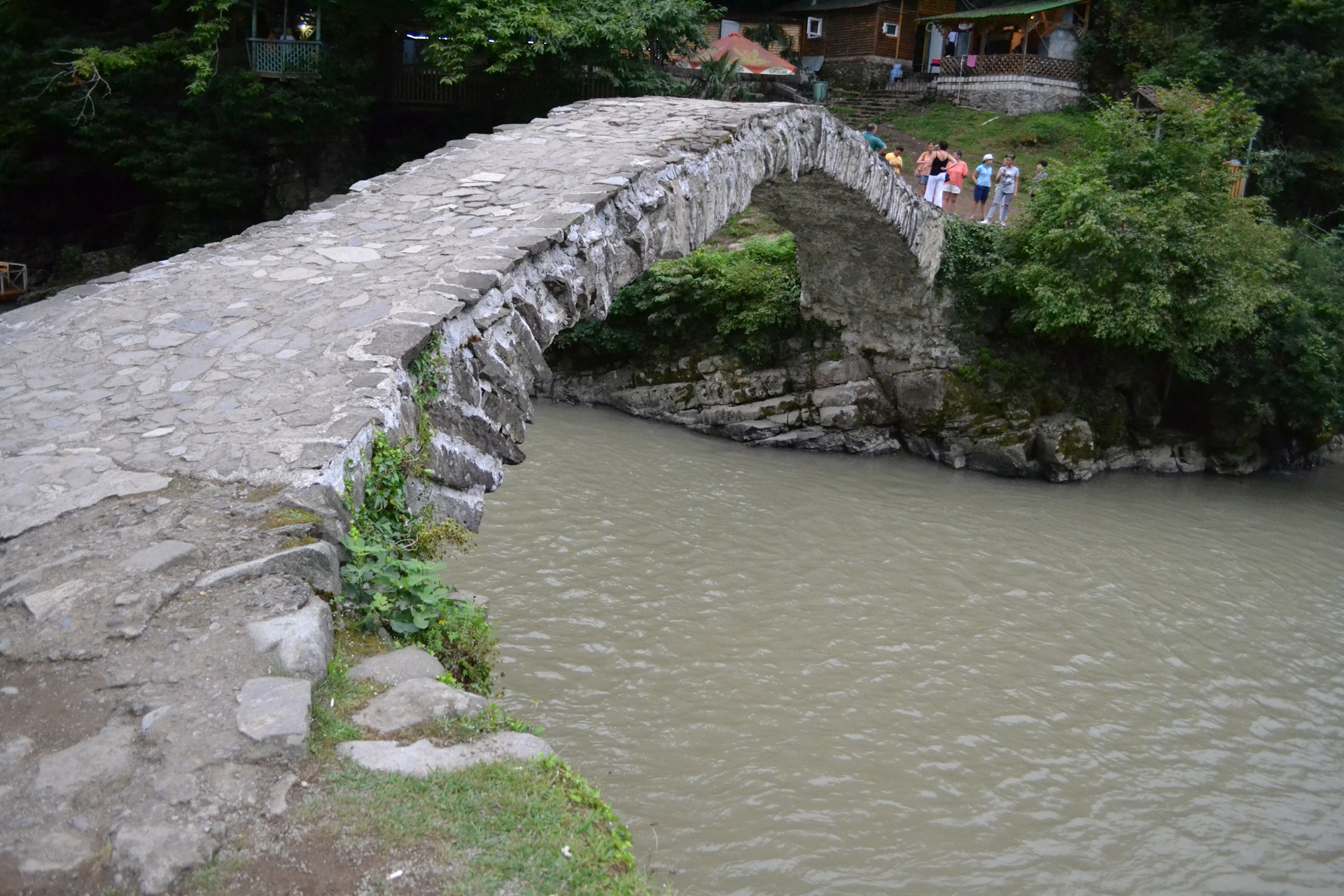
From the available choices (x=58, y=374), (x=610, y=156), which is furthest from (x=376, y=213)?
(x=58, y=374)

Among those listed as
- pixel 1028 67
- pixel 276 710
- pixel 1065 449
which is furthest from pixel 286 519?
pixel 1028 67

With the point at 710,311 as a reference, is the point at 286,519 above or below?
below

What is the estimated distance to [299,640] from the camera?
9.10 feet

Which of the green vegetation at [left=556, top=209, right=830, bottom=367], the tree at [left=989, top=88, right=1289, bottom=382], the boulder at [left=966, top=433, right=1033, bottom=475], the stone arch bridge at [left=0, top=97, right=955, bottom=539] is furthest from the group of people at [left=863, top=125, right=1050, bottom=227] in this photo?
the stone arch bridge at [left=0, top=97, right=955, bottom=539]

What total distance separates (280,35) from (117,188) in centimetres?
483

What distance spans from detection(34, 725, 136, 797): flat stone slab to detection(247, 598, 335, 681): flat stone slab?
0.40m

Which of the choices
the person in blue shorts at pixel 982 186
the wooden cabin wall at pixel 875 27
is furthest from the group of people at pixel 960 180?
the wooden cabin wall at pixel 875 27

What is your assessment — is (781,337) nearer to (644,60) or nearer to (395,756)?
(644,60)

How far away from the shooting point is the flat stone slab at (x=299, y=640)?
107 inches

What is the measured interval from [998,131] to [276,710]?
2219 centimetres

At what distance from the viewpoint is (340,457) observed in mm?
3586

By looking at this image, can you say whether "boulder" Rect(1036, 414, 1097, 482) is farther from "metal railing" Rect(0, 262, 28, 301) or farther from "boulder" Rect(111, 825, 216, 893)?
"metal railing" Rect(0, 262, 28, 301)

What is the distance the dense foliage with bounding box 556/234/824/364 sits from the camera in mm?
13695

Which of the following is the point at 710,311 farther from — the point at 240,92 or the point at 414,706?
the point at 414,706
